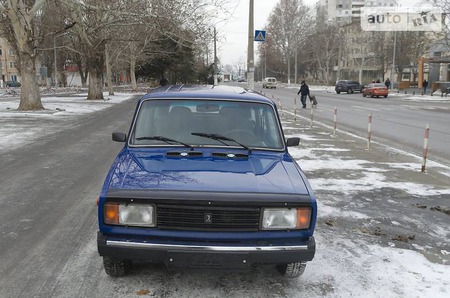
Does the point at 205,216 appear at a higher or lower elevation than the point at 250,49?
lower

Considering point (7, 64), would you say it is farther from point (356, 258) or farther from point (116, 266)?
point (356, 258)

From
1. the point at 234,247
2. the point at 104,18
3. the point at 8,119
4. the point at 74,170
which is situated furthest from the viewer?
the point at 104,18

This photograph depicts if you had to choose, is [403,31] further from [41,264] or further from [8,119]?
[41,264]

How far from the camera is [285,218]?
3414 millimetres

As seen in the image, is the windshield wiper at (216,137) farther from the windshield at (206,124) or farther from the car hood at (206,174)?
the car hood at (206,174)

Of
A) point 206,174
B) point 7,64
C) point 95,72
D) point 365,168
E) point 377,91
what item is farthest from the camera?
point 7,64

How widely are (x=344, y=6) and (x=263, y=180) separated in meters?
141

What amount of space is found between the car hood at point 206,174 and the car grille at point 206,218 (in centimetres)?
16

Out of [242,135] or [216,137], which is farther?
[242,135]

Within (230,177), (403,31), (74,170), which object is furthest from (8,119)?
(403,31)

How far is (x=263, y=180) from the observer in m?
3.60

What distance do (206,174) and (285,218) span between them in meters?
0.76

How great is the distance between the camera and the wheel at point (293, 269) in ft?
12.2

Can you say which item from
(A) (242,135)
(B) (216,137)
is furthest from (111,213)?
(A) (242,135)
